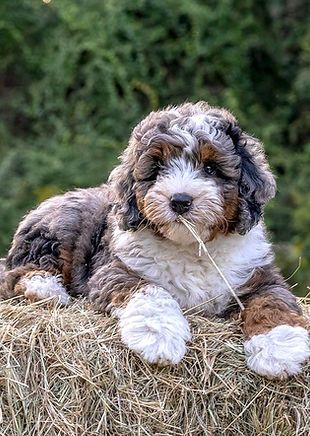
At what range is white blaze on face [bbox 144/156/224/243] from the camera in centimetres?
568

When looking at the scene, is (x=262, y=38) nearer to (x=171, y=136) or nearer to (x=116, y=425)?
(x=171, y=136)

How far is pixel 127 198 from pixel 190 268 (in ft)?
1.75

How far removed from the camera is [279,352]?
5.49 meters

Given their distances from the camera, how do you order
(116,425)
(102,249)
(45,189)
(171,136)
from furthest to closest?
(45,189)
(102,249)
(171,136)
(116,425)

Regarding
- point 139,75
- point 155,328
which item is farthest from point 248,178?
point 139,75

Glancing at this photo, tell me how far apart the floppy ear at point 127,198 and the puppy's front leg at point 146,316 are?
0.30m

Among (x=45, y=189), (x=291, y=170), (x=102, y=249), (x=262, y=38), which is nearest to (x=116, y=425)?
(x=102, y=249)

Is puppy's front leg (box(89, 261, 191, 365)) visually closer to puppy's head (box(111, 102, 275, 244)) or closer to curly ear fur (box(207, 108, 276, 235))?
puppy's head (box(111, 102, 275, 244))

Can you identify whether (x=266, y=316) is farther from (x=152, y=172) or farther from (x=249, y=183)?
(x=152, y=172)

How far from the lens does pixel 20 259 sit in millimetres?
6922

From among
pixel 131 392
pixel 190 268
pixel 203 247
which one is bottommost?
pixel 131 392

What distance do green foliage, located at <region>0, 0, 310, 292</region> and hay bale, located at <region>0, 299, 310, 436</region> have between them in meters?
7.09

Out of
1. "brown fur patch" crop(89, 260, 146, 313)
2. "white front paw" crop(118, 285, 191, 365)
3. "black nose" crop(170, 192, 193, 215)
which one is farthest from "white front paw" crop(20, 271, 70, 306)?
"black nose" crop(170, 192, 193, 215)

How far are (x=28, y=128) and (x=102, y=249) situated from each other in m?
7.51
